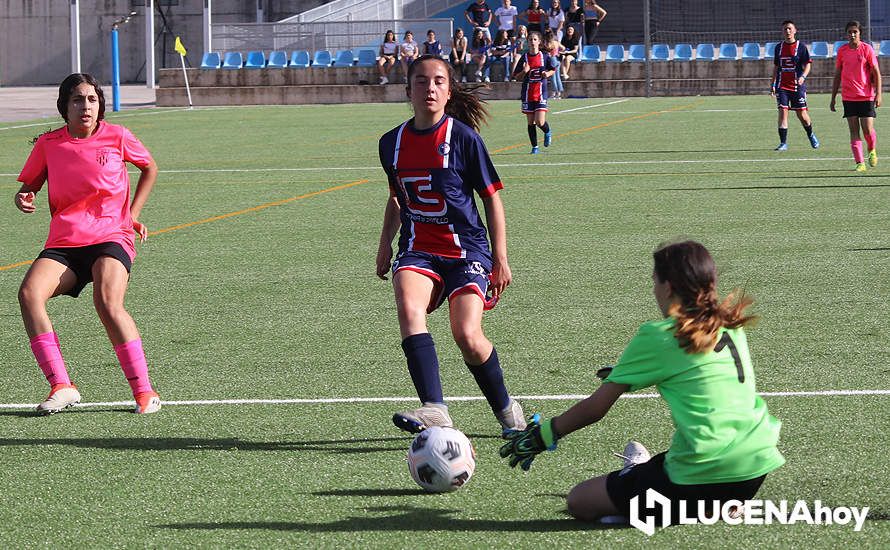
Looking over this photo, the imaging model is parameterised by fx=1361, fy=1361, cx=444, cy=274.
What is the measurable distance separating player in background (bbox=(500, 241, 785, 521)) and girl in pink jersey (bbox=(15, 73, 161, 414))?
111 inches

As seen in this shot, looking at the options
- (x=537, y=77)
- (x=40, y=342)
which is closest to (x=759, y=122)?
(x=537, y=77)

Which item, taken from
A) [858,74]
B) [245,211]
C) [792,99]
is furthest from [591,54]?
[245,211]

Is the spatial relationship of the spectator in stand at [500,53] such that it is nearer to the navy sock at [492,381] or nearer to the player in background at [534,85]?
the player in background at [534,85]

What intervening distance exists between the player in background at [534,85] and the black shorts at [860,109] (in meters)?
5.85

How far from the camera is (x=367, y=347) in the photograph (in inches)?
309

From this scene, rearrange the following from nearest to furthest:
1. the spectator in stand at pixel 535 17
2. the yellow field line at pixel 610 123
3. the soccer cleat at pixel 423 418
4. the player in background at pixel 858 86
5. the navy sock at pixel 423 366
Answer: the soccer cleat at pixel 423 418, the navy sock at pixel 423 366, the player in background at pixel 858 86, the yellow field line at pixel 610 123, the spectator in stand at pixel 535 17

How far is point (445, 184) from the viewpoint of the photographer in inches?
230

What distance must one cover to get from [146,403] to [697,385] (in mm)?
3054

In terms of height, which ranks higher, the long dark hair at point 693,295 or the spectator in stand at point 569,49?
the spectator in stand at point 569,49

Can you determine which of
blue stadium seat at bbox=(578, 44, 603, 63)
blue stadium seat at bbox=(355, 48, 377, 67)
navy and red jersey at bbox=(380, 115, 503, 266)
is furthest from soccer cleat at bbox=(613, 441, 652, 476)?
blue stadium seat at bbox=(355, 48, 377, 67)

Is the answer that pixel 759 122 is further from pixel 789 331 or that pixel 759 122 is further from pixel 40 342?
pixel 40 342

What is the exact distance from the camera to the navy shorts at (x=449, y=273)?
18.9 ft

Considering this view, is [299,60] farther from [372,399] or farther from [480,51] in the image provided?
[372,399]

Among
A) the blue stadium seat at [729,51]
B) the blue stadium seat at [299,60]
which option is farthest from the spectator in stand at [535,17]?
the blue stadium seat at [299,60]
